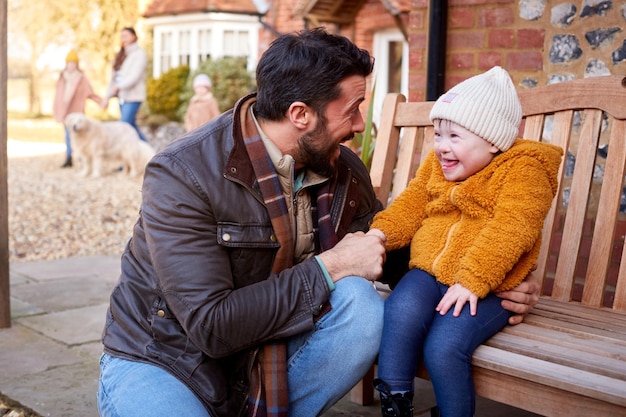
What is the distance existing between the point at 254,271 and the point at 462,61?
230 centimetres

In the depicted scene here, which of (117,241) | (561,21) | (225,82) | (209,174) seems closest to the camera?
(209,174)

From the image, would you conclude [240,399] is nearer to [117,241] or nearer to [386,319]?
[386,319]

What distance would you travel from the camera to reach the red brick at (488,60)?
13.8ft

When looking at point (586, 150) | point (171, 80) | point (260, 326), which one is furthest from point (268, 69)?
point (171, 80)

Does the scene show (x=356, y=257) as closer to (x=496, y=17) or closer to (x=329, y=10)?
(x=496, y=17)

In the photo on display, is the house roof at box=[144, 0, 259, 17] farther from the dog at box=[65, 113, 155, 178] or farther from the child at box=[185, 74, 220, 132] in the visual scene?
the child at box=[185, 74, 220, 132]

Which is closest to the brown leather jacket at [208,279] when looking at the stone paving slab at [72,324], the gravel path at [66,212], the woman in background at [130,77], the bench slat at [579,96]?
the bench slat at [579,96]

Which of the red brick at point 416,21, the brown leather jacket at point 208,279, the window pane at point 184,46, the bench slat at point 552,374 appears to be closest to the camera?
the bench slat at point 552,374

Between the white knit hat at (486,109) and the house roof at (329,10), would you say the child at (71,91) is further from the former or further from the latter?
the white knit hat at (486,109)

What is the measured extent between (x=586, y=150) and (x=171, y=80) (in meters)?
18.7

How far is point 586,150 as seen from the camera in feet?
9.95

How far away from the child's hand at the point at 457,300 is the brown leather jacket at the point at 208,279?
0.34 m

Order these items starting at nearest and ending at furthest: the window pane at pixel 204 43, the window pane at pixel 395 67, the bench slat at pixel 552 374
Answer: the bench slat at pixel 552 374 < the window pane at pixel 395 67 < the window pane at pixel 204 43

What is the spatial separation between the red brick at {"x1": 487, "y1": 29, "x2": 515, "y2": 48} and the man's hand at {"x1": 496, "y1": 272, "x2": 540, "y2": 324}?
194cm
